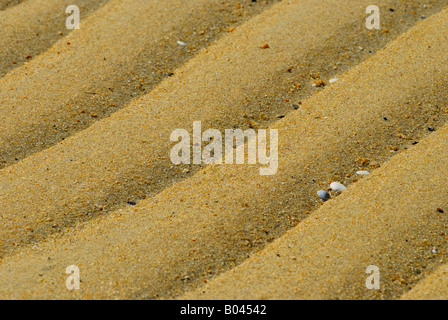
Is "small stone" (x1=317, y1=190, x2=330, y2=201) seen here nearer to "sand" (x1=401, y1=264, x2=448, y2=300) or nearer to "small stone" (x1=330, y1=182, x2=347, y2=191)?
"small stone" (x1=330, y1=182, x2=347, y2=191)

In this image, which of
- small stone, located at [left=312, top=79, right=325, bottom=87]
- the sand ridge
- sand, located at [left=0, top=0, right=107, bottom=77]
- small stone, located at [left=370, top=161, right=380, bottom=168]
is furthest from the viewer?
sand, located at [left=0, top=0, right=107, bottom=77]

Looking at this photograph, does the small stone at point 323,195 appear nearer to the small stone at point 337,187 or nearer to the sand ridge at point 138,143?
the small stone at point 337,187

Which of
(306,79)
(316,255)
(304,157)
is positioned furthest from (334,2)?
(316,255)

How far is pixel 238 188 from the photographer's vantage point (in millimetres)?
3113

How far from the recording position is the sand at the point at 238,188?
2.74 meters

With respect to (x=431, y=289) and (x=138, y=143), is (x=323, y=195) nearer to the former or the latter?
(x=431, y=289)

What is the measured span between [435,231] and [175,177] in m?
1.49

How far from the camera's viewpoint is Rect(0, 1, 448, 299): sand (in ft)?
9.00

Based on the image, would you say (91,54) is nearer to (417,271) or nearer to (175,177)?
(175,177)

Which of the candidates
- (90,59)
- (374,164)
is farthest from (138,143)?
(374,164)

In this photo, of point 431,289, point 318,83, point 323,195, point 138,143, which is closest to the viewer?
point 431,289

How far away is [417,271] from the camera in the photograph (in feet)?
8.94

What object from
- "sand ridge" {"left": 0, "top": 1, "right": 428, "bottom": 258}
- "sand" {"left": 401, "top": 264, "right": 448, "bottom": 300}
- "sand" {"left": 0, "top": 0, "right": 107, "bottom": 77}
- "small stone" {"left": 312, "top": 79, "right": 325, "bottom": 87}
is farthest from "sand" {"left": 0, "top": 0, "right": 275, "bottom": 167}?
"sand" {"left": 401, "top": 264, "right": 448, "bottom": 300}

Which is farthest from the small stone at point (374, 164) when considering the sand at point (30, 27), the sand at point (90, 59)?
the sand at point (30, 27)
